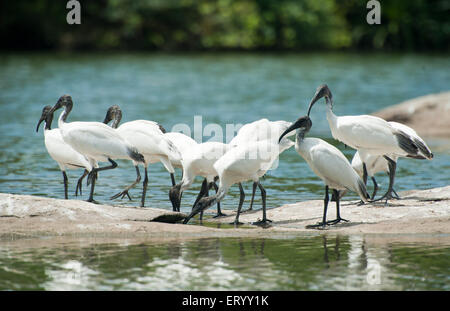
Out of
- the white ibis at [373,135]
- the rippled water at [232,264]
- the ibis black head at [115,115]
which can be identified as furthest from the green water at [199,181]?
the white ibis at [373,135]

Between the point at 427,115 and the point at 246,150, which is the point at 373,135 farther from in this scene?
the point at 427,115

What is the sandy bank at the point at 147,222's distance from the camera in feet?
28.1

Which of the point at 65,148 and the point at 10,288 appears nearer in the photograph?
the point at 10,288

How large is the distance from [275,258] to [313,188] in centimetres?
485

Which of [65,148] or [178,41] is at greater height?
[178,41]

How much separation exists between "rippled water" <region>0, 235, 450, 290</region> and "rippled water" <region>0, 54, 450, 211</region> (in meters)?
2.66

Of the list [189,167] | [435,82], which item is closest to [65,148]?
[189,167]

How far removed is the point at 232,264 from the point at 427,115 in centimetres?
1300

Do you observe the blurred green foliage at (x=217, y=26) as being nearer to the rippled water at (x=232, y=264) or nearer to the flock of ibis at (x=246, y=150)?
the flock of ibis at (x=246, y=150)

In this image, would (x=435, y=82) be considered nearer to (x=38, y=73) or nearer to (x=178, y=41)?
(x=38, y=73)

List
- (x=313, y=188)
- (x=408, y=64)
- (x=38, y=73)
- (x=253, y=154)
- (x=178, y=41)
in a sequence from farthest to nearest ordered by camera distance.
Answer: (x=178, y=41) < (x=408, y=64) < (x=38, y=73) < (x=313, y=188) < (x=253, y=154)

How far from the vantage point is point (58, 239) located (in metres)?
8.43

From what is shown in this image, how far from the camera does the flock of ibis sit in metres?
9.07

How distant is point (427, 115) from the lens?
63.5ft
